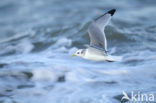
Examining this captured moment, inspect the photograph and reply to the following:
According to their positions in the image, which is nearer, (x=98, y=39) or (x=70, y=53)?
(x=98, y=39)

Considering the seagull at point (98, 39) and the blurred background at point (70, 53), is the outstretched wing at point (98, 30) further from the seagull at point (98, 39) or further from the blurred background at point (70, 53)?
the blurred background at point (70, 53)

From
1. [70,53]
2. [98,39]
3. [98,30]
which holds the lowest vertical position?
[70,53]

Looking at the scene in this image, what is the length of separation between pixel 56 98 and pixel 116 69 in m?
1.36

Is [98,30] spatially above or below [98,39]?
above

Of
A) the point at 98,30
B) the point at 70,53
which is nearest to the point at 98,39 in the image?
the point at 98,30

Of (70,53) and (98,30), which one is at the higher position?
(98,30)

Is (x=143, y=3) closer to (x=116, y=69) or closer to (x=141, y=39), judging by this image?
(x=141, y=39)

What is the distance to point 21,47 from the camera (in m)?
8.30

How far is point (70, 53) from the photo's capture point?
24.4ft

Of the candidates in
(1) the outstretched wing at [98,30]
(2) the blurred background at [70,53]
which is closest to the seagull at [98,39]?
(1) the outstretched wing at [98,30]

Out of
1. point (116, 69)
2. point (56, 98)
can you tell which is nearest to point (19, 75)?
point (56, 98)

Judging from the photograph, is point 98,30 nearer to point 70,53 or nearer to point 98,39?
point 98,39

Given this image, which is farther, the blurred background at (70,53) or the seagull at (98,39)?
the blurred background at (70,53)

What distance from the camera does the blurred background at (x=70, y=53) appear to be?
5496 millimetres
